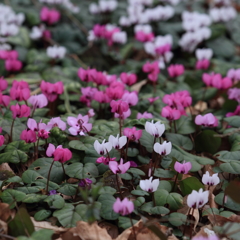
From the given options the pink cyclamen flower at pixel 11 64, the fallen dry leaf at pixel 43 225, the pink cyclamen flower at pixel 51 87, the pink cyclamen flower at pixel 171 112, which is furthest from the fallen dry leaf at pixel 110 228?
the pink cyclamen flower at pixel 11 64

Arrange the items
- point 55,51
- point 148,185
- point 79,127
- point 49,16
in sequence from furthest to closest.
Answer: point 49,16 < point 55,51 < point 79,127 < point 148,185

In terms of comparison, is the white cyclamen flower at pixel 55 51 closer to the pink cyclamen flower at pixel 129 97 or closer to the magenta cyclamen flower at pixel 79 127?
the pink cyclamen flower at pixel 129 97

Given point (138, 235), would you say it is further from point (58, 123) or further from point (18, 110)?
point (18, 110)

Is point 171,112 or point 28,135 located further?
point 171,112

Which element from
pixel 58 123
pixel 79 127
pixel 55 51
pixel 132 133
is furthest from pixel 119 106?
pixel 55 51

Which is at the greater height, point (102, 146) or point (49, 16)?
point (102, 146)

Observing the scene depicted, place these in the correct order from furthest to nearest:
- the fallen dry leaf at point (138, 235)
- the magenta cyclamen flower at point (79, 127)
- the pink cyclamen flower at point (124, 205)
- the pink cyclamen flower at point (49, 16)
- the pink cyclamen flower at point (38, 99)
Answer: the pink cyclamen flower at point (49, 16) < the pink cyclamen flower at point (38, 99) < the magenta cyclamen flower at point (79, 127) < the fallen dry leaf at point (138, 235) < the pink cyclamen flower at point (124, 205)

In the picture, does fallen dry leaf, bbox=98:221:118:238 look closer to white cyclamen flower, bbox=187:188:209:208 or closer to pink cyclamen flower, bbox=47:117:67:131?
white cyclamen flower, bbox=187:188:209:208

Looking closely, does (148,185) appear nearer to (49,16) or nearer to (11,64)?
→ (11,64)

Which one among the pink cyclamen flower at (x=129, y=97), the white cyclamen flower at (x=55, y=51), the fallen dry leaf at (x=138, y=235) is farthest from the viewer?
the white cyclamen flower at (x=55, y=51)

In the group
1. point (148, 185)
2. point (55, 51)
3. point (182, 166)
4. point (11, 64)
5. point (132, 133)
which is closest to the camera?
point (148, 185)

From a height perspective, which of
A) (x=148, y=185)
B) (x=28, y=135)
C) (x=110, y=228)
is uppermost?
(x=28, y=135)
